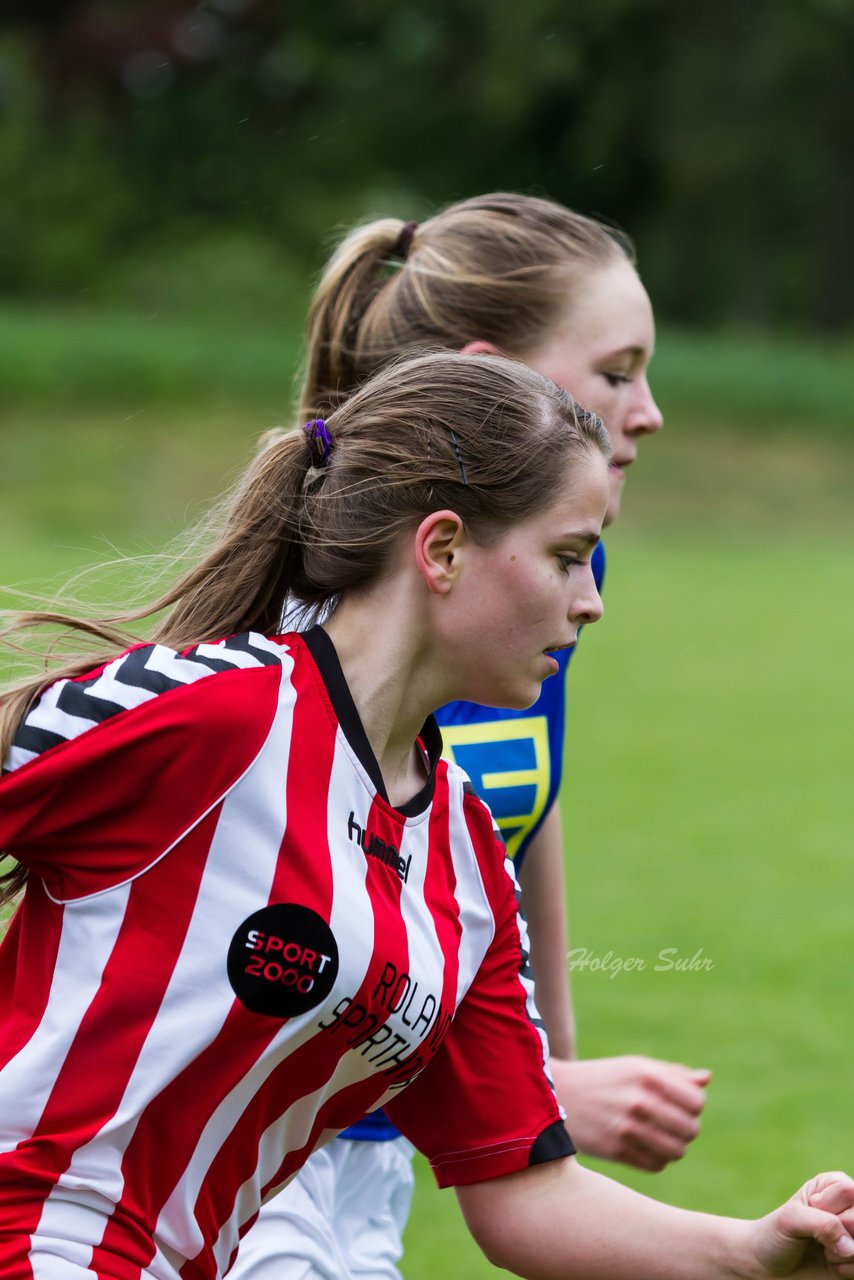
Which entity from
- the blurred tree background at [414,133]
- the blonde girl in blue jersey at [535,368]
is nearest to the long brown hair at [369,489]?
the blonde girl in blue jersey at [535,368]

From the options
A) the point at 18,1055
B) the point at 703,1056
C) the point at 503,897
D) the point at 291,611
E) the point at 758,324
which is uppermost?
the point at 758,324

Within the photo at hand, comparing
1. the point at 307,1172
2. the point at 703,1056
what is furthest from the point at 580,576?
the point at 703,1056

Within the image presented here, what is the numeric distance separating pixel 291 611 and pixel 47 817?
0.50 metres

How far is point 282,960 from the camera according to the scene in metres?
1.93

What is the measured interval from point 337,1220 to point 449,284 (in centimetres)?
155

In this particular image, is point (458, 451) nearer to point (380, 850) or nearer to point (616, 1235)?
point (380, 850)

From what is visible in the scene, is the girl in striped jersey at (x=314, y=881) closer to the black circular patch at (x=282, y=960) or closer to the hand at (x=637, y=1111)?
the black circular patch at (x=282, y=960)

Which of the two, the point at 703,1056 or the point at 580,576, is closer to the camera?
the point at 580,576

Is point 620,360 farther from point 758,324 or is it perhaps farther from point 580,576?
point 758,324

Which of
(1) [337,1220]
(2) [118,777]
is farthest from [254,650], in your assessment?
(1) [337,1220]

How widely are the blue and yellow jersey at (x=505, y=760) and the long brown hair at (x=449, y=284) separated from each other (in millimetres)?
452

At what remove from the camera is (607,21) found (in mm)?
30203

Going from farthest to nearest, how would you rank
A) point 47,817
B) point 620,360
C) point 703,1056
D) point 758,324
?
1. point 758,324
2. point 703,1056
3. point 620,360
4. point 47,817

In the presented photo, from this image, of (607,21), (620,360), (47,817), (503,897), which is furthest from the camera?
(607,21)
